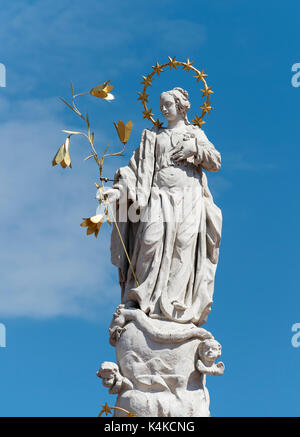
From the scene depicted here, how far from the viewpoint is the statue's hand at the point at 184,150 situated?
15.0m

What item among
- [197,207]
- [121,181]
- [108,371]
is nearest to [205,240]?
[197,207]

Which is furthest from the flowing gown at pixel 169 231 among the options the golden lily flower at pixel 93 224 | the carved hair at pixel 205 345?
the golden lily flower at pixel 93 224

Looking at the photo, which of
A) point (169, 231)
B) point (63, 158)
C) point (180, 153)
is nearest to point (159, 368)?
point (169, 231)

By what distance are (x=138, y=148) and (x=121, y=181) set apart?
62cm

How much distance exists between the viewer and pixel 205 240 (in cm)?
1495

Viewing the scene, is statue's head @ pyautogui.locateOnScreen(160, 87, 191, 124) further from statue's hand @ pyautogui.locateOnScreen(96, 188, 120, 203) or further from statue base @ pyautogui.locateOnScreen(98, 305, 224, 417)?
statue base @ pyautogui.locateOnScreen(98, 305, 224, 417)

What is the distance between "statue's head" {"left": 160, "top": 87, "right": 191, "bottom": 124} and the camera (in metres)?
15.5

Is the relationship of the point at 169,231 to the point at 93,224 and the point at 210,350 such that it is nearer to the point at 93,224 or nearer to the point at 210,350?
the point at 93,224

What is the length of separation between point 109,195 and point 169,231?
0.94 metres

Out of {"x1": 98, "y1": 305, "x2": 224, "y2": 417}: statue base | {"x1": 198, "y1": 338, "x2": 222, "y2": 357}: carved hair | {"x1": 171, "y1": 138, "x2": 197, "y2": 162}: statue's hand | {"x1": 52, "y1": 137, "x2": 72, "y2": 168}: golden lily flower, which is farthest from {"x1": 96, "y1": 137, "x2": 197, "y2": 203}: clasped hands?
{"x1": 198, "y1": 338, "x2": 222, "y2": 357}: carved hair

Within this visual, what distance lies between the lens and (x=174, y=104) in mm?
15500

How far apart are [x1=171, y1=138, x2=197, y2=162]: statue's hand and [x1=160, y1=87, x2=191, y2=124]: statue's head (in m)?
0.54
